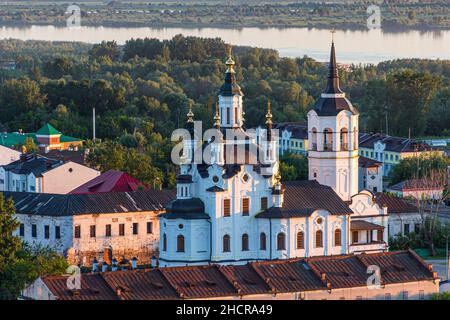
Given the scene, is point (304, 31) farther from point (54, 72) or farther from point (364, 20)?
point (54, 72)

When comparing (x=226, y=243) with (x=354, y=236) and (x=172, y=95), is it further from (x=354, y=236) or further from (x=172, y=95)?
(x=172, y=95)

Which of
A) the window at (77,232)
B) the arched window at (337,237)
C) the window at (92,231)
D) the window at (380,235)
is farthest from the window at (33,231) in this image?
the window at (380,235)

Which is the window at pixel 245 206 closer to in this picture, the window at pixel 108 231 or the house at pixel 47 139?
the window at pixel 108 231

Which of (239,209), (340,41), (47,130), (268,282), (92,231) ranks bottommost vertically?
(340,41)

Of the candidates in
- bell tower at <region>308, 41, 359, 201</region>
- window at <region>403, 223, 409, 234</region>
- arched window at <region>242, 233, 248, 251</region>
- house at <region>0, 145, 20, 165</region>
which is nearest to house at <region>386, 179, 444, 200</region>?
window at <region>403, 223, 409, 234</region>

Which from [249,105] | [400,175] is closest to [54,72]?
[249,105]

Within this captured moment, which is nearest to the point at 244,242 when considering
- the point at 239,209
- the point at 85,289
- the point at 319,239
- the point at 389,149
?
the point at 239,209

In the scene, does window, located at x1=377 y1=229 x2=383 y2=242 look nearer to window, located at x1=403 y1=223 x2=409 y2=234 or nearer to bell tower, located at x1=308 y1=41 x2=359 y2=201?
bell tower, located at x1=308 y1=41 x2=359 y2=201
